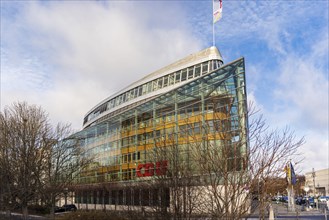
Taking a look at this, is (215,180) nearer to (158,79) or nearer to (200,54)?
(200,54)

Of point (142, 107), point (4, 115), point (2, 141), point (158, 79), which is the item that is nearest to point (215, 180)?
point (2, 141)

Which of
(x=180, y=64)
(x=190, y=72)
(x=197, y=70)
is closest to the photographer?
(x=197, y=70)

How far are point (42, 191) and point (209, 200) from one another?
2491cm

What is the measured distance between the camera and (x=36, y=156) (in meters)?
31.7

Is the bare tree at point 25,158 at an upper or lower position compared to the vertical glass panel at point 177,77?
lower

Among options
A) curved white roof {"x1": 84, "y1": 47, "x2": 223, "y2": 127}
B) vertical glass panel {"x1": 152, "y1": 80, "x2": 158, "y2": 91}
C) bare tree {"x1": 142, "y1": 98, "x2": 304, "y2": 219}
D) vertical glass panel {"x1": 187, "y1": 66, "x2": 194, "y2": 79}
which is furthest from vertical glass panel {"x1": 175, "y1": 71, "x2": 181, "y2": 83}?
bare tree {"x1": 142, "y1": 98, "x2": 304, "y2": 219}

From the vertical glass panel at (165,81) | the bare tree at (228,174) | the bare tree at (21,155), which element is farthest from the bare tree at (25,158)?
the vertical glass panel at (165,81)

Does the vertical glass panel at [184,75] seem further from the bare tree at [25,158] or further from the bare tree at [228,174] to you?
the bare tree at [228,174]

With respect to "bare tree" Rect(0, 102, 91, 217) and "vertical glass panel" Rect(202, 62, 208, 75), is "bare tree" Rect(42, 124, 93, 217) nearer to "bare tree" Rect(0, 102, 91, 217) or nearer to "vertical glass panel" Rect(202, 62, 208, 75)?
"bare tree" Rect(0, 102, 91, 217)

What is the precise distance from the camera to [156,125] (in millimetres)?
44656

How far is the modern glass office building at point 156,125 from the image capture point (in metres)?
13.1

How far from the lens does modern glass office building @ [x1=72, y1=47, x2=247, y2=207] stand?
1314 centimetres

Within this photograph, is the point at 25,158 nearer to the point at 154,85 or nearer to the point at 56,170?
the point at 56,170

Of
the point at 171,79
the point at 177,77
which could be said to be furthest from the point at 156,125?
the point at 171,79
